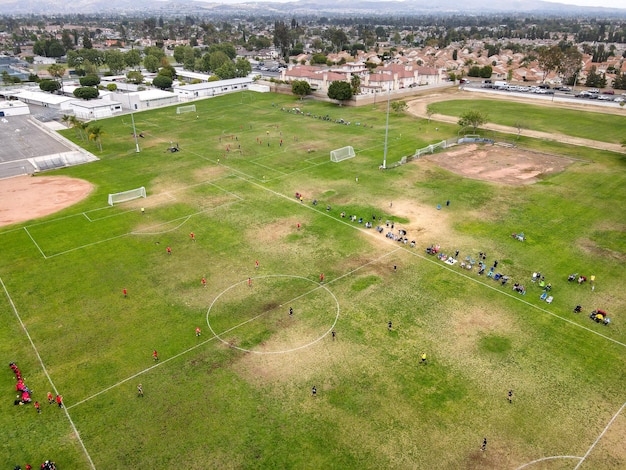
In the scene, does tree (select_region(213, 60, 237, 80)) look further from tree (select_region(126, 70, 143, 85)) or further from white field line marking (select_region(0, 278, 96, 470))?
white field line marking (select_region(0, 278, 96, 470))

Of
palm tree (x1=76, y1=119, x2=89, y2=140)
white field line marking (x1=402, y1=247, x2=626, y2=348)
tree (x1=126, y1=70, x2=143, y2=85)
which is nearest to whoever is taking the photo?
white field line marking (x1=402, y1=247, x2=626, y2=348)

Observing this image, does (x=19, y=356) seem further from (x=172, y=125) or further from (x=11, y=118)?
(x=11, y=118)

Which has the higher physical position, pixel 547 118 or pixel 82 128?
pixel 82 128

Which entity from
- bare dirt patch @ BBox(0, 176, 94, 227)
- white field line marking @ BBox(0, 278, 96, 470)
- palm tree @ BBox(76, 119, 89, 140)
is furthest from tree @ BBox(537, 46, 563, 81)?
white field line marking @ BBox(0, 278, 96, 470)

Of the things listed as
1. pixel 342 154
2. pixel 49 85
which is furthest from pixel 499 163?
pixel 49 85

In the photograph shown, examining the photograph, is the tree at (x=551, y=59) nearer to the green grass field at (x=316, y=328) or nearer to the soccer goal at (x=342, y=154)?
the green grass field at (x=316, y=328)

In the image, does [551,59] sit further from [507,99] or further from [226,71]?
[226,71]

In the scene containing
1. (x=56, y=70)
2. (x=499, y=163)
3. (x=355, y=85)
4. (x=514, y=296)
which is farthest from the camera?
(x=56, y=70)

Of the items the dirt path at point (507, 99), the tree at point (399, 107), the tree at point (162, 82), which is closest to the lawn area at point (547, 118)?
the dirt path at point (507, 99)
